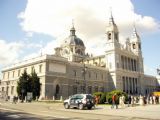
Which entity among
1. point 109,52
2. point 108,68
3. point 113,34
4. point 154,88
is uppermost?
point 113,34

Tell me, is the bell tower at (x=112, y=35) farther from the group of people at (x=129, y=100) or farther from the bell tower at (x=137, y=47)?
the group of people at (x=129, y=100)

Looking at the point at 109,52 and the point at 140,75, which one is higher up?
the point at 109,52

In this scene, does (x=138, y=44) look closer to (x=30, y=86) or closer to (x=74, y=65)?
(x=74, y=65)

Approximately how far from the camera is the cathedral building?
57181 mm

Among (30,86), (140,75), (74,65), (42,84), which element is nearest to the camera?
(30,86)

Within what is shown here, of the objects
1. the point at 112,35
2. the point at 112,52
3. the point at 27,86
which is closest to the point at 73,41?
the point at 112,35

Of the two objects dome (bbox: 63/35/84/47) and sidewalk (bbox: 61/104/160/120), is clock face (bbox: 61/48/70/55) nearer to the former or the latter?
dome (bbox: 63/35/84/47)

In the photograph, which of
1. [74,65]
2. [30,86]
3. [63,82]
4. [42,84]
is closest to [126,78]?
[74,65]

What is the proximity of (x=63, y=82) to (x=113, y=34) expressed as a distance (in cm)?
2792

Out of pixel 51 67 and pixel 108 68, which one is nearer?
pixel 51 67

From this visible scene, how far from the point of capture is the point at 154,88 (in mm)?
104625

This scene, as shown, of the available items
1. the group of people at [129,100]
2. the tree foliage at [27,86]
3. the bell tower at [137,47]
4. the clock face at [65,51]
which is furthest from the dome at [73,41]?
the group of people at [129,100]

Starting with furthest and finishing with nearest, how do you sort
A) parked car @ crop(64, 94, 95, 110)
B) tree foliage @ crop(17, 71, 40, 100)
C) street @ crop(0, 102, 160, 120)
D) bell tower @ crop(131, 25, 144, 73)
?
1. bell tower @ crop(131, 25, 144, 73)
2. tree foliage @ crop(17, 71, 40, 100)
3. parked car @ crop(64, 94, 95, 110)
4. street @ crop(0, 102, 160, 120)

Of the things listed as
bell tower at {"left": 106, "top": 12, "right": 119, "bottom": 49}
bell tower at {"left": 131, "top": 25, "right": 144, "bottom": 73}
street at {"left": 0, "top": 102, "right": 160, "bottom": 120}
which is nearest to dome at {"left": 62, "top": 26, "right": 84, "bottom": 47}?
bell tower at {"left": 106, "top": 12, "right": 119, "bottom": 49}
